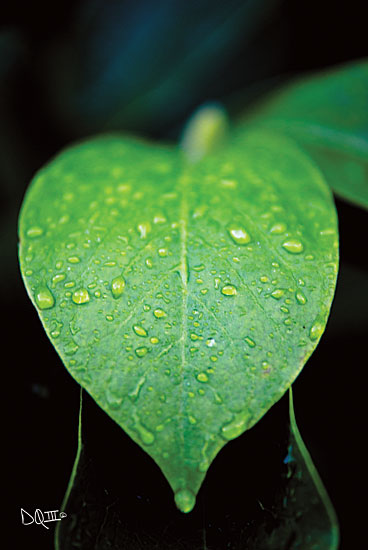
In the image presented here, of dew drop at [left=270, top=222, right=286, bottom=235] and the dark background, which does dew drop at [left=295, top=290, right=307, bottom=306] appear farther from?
the dark background

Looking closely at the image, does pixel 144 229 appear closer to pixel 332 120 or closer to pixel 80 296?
pixel 80 296

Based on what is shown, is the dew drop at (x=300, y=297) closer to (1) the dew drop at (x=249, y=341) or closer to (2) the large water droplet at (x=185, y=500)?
(1) the dew drop at (x=249, y=341)

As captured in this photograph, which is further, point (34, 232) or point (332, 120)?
point (332, 120)

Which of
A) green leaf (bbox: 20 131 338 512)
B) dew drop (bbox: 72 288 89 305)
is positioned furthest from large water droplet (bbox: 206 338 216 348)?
dew drop (bbox: 72 288 89 305)

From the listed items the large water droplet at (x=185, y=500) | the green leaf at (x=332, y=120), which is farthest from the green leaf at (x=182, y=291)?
the green leaf at (x=332, y=120)

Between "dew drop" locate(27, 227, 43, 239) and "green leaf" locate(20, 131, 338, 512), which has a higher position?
"dew drop" locate(27, 227, 43, 239)
